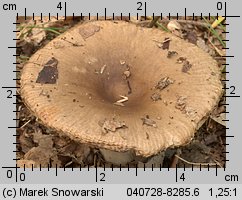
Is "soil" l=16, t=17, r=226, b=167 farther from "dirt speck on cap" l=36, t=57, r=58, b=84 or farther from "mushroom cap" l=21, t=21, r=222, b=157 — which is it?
"dirt speck on cap" l=36, t=57, r=58, b=84

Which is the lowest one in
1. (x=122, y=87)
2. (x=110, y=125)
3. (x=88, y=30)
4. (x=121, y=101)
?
(x=110, y=125)

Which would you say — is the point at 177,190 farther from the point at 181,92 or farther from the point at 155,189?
the point at 181,92

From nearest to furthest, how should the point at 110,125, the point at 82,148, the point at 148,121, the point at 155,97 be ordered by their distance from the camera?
the point at 110,125
the point at 148,121
the point at 155,97
the point at 82,148

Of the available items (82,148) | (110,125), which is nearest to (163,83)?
(110,125)

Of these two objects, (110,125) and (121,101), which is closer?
(110,125)

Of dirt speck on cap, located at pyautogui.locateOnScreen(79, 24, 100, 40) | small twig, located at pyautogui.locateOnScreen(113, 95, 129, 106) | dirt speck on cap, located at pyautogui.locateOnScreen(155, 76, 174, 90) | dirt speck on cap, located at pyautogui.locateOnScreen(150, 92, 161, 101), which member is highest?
dirt speck on cap, located at pyautogui.locateOnScreen(79, 24, 100, 40)

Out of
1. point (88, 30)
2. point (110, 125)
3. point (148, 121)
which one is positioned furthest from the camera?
point (88, 30)

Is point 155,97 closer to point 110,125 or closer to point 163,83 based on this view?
point 163,83

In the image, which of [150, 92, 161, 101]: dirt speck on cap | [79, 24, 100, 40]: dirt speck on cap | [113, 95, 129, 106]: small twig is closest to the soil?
[79, 24, 100, 40]: dirt speck on cap

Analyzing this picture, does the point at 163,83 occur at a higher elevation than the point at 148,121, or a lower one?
higher
